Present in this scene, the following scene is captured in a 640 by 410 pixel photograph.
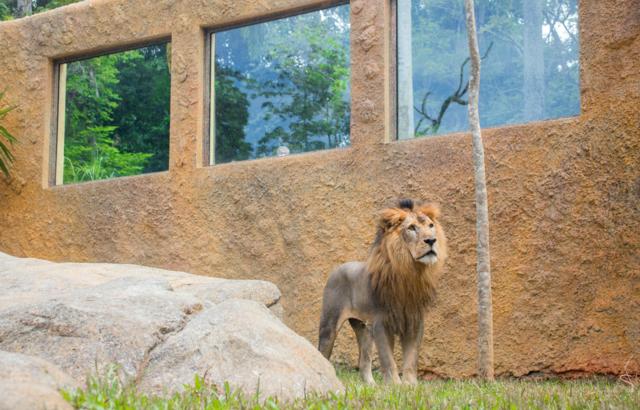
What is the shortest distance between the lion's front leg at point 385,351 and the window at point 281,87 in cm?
293

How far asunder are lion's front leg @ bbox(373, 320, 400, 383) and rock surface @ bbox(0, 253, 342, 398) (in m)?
1.70

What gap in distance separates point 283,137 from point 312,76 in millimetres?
761

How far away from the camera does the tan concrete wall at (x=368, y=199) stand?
8023 mm

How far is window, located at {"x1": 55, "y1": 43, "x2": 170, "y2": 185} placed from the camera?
1147 cm

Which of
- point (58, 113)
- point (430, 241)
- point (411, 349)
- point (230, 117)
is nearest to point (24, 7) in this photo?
point (58, 113)

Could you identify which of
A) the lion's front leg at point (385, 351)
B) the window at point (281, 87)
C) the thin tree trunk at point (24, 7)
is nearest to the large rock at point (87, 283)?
the lion's front leg at point (385, 351)

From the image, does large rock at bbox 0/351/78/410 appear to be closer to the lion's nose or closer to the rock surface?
the rock surface

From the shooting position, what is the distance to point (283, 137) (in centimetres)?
1038

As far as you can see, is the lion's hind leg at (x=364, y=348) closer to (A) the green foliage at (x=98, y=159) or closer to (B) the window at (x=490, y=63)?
(B) the window at (x=490, y=63)

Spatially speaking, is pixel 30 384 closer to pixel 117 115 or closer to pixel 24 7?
pixel 117 115

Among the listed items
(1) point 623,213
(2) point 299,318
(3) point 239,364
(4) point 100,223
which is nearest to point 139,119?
(4) point 100,223

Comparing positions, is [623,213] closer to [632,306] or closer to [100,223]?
[632,306]

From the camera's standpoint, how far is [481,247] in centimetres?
720

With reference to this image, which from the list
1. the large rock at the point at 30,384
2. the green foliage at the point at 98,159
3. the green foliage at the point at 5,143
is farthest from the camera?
the green foliage at the point at 5,143
